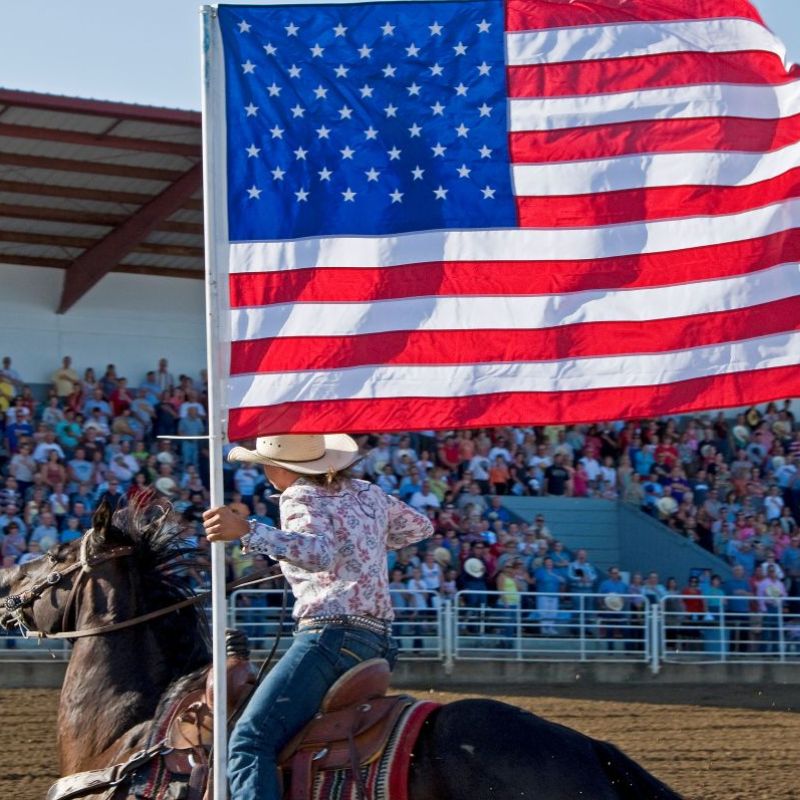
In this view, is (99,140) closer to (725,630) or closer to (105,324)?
(105,324)

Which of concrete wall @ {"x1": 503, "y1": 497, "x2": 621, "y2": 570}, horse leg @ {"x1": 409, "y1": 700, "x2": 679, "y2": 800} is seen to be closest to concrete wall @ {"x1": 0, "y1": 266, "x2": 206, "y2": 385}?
concrete wall @ {"x1": 503, "y1": 497, "x2": 621, "y2": 570}

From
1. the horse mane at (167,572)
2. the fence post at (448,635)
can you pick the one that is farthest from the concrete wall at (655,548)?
the horse mane at (167,572)

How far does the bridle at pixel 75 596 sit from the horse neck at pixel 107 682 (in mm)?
47

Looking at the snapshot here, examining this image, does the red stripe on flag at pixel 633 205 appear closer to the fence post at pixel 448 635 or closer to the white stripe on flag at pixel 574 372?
the white stripe on flag at pixel 574 372

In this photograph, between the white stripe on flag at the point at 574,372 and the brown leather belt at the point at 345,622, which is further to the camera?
the white stripe on flag at the point at 574,372

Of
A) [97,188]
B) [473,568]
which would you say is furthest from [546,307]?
[97,188]

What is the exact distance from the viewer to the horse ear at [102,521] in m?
5.71

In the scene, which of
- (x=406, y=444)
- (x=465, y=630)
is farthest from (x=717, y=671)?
(x=406, y=444)

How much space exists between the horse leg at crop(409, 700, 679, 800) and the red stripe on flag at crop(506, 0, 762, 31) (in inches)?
101

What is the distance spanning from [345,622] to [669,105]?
227 centimetres

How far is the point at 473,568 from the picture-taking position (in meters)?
16.5

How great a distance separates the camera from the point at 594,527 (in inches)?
779

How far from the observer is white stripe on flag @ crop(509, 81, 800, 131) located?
18.3ft

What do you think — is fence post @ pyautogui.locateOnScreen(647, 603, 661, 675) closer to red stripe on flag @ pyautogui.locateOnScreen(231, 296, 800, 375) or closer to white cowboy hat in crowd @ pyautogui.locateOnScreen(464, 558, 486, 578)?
white cowboy hat in crowd @ pyautogui.locateOnScreen(464, 558, 486, 578)
